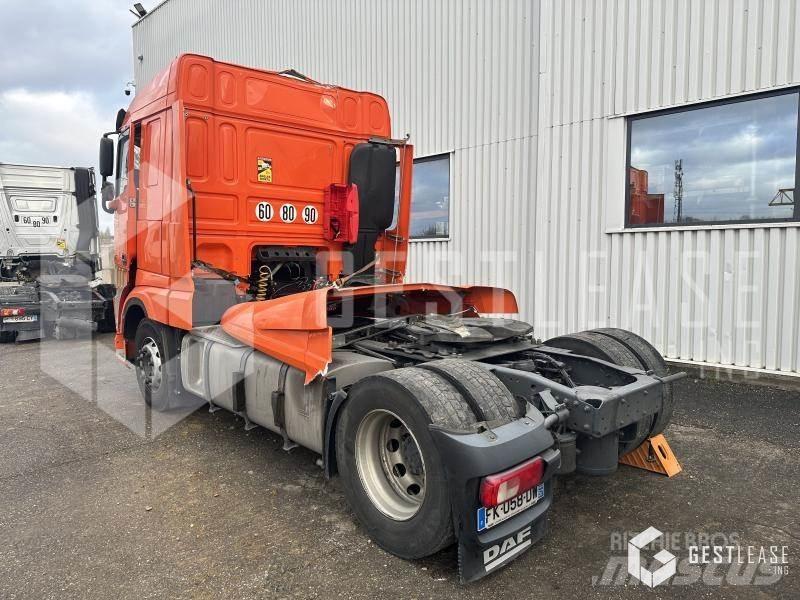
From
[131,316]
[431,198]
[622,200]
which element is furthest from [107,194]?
[622,200]

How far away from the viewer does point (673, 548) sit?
3006 millimetres

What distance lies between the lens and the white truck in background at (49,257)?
1033 centimetres

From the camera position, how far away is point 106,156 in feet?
19.4

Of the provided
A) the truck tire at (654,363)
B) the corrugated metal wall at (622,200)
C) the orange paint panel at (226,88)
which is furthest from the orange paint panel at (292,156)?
the corrugated metal wall at (622,200)

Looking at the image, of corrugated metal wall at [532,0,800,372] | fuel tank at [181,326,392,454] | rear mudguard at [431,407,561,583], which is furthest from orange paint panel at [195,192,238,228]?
corrugated metal wall at [532,0,800,372]

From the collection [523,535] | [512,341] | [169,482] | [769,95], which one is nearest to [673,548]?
[523,535]

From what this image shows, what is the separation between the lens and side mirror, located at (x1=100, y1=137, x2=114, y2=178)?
5.88 meters

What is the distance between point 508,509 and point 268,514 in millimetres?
1609

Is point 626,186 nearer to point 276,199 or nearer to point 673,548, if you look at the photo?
point 276,199

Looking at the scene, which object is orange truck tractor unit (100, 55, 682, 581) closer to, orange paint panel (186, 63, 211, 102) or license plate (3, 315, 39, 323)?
orange paint panel (186, 63, 211, 102)

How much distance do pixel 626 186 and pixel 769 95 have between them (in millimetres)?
1680

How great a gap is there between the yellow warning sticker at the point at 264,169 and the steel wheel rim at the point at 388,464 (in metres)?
3.02

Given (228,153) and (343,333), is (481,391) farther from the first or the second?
(228,153)

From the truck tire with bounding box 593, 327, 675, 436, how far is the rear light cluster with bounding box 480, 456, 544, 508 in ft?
4.08
